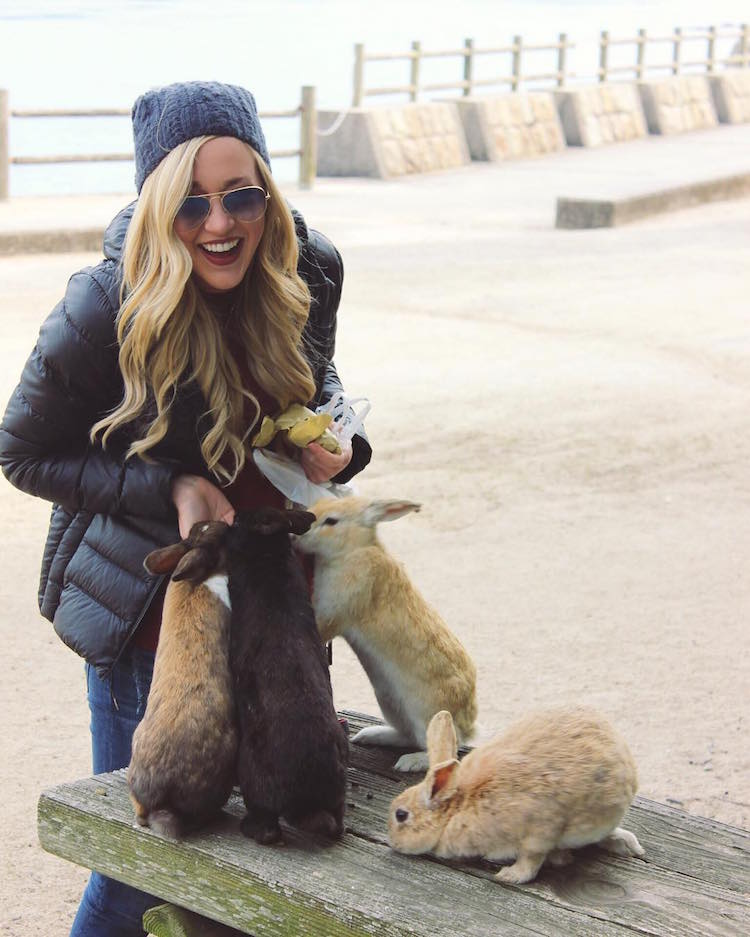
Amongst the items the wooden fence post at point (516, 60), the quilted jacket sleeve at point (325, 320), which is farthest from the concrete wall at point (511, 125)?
the quilted jacket sleeve at point (325, 320)

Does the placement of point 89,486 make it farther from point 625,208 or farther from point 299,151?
point 299,151

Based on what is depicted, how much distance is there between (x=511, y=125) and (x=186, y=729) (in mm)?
23235

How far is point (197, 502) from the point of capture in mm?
2803

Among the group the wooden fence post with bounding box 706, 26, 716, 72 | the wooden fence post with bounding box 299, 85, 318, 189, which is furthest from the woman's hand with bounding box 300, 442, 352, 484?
the wooden fence post with bounding box 706, 26, 716, 72

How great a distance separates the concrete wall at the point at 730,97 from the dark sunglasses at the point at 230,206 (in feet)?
98.1

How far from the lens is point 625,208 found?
1662 cm

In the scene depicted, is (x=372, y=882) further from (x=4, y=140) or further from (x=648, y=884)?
(x=4, y=140)

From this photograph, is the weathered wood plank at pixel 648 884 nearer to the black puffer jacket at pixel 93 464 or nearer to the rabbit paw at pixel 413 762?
the rabbit paw at pixel 413 762

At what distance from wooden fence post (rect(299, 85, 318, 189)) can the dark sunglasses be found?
17538mm

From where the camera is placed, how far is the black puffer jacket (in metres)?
2.81

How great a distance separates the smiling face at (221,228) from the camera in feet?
8.96

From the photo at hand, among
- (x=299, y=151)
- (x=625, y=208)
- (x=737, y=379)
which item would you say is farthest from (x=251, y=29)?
(x=737, y=379)

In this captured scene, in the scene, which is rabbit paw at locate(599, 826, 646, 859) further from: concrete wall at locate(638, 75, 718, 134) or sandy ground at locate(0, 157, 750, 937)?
concrete wall at locate(638, 75, 718, 134)

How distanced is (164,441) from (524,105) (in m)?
23.3
